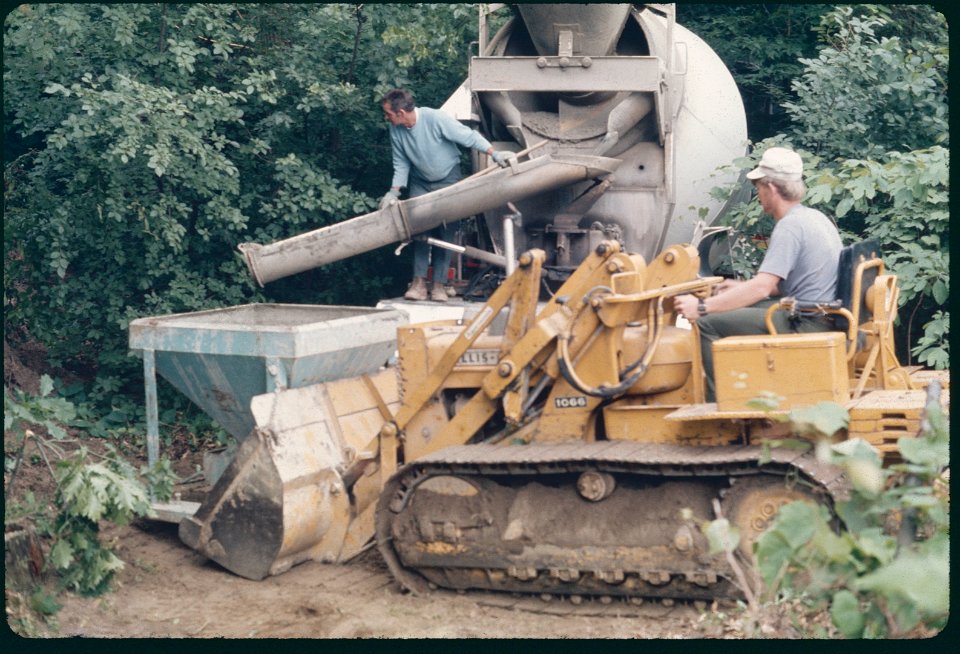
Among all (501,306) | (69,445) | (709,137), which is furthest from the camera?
(709,137)

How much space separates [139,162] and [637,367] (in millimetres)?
4614

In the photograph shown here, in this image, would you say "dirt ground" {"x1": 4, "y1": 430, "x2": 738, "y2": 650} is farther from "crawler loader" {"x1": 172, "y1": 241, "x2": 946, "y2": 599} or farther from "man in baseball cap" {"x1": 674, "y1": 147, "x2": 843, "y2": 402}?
"man in baseball cap" {"x1": 674, "y1": 147, "x2": 843, "y2": 402}

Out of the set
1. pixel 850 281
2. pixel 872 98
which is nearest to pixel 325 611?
pixel 850 281

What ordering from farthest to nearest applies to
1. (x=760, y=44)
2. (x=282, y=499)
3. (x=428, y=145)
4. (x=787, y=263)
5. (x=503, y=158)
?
(x=760, y=44) → (x=428, y=145) → (x=503, y=158) → (x=282, y=499) → (x=787, y=263)

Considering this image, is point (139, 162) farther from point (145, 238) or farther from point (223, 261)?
point (223, 261)

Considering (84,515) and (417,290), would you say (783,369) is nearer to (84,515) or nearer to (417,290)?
(84,515)

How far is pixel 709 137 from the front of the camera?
33.4ft

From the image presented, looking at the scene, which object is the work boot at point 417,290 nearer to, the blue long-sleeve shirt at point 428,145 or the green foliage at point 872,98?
the blue long-sleeve shirt at point 428,145

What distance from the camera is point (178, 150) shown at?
9414 mm

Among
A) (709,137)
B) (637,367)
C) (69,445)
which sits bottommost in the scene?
(69,445)

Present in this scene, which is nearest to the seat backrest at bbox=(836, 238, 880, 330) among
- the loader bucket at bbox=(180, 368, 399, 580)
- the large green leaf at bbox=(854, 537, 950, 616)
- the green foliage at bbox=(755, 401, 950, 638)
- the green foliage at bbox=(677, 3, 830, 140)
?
the green foliage at bbox=(755, 401, 950, 638)

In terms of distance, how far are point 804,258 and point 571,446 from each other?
4.61 feet

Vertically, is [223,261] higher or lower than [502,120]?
lower

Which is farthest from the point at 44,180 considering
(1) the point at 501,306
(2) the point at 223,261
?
(1) the point at 501,306
